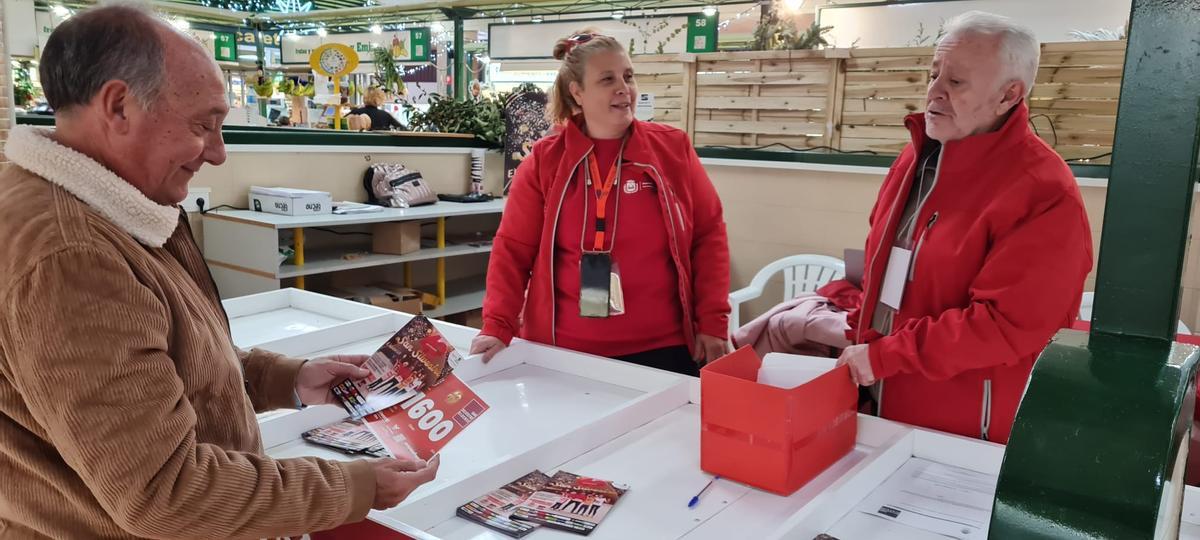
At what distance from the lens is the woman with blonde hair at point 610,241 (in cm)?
240

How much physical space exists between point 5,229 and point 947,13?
8.81 m

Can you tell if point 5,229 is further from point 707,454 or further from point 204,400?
point 707,454

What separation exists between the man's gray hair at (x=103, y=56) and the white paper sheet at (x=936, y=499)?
1244 millimetres

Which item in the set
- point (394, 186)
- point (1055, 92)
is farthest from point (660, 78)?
point (1055, 92)

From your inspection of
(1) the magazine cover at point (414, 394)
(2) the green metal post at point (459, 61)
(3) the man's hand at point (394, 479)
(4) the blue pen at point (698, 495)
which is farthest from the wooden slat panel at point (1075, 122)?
(2) the green metal post at point (459, 61)

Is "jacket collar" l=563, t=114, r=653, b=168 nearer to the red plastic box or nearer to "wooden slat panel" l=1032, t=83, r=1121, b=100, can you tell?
the red plastic box

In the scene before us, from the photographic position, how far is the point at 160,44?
1.00 m

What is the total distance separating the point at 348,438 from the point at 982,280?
1302 mm

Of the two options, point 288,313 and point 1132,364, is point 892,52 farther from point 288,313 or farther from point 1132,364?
point 1132,364

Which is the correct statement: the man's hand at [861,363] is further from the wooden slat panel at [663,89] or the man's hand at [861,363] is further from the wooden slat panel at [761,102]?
the wooden slat panel at [663,89]

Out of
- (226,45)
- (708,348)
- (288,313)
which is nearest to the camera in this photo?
(708,348)

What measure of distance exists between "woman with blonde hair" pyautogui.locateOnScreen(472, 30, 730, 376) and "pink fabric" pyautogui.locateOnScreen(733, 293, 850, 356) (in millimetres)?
886

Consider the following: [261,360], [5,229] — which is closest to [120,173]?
[5,229]

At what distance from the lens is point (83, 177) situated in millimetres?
977
